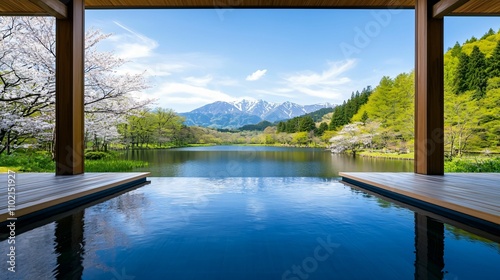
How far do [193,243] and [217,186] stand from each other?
263cm

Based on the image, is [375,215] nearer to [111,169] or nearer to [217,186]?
[217,186]

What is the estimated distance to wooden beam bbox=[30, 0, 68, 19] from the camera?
374cm

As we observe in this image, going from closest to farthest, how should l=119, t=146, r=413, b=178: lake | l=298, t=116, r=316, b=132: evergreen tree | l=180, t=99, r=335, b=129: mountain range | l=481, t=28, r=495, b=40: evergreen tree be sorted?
l=119, t=146, r=413, b=178: lake, l=481, t=28, r=495, b=40: evergreen tree, l=298, t=116, r=316, b=132: evergreen tree, l=180, t=99, r=335, b=129: mountain range

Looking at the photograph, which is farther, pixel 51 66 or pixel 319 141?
pixel 319 141

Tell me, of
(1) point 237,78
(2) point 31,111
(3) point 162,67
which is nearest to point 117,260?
(2) point 31,111

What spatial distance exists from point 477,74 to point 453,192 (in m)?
11.6

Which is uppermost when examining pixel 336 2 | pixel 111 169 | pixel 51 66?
pixel 336 2

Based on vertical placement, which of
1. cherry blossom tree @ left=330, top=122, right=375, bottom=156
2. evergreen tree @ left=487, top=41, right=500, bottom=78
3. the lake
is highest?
evergreen tree @ left=487, top=41, right=500, bottom=78

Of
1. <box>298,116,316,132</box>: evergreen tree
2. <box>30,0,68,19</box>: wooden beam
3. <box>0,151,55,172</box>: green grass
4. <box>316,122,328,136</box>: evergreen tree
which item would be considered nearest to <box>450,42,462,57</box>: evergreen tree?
<box>316,122,328,136</box>: evergreen tree

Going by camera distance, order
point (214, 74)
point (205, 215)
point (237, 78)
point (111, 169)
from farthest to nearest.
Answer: point (237, 78)
point (214, 74)
point (111, 169)
point (205, 215)

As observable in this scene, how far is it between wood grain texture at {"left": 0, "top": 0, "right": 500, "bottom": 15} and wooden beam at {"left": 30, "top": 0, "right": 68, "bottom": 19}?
1.79 feet

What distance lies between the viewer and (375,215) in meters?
2.83

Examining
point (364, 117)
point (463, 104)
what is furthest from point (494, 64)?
point (364, 117)

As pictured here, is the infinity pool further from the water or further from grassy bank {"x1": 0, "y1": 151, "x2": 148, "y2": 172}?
grassy bank {"x1": 0, "y1": 151, "x2": 148, "y2": 172}
